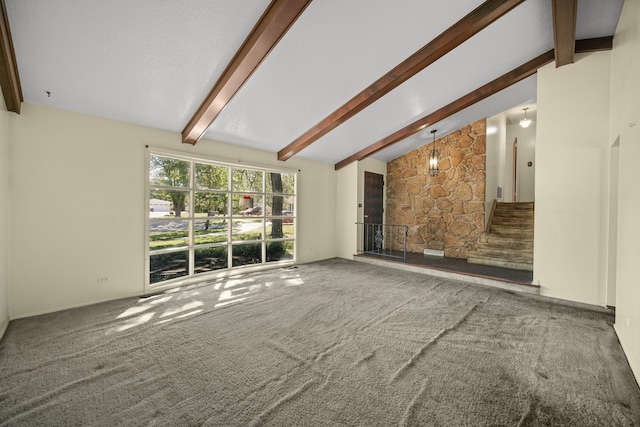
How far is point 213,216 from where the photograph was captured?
468 centimetres

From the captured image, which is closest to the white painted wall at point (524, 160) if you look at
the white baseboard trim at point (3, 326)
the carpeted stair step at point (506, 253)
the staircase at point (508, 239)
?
the staircase at point (508, 239)

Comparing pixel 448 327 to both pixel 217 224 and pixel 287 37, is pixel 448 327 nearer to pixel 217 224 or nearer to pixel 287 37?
pixel 287 37

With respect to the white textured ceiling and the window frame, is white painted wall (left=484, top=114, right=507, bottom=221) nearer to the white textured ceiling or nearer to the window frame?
the white textured ceiling

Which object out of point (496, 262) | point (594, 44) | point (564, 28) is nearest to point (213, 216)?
point (564, 28)

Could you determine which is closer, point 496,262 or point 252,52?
point 252,52

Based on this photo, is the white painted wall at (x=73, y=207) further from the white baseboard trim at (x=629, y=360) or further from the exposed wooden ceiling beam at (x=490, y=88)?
the white baseboard trim at (x=629, y=360)

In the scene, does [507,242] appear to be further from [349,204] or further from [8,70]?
[8,70]

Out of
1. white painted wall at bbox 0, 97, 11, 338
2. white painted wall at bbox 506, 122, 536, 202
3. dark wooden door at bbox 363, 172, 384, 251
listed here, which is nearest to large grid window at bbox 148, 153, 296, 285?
white painted wall at bbox 0, 97, 11, 338

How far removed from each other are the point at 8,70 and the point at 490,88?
6207mm

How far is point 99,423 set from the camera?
1.47m

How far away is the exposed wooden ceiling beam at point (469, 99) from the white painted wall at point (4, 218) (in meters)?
5.75

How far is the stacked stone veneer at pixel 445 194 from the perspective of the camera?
6.02 metres

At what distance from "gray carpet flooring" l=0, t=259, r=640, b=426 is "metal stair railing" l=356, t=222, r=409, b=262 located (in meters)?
3.27

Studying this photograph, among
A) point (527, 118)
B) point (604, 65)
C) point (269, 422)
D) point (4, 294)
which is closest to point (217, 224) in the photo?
point (4, 294)
